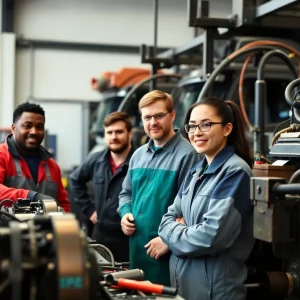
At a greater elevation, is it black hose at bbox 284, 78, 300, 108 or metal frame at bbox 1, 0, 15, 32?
metal frame at bbox 1, 0, 15, 32

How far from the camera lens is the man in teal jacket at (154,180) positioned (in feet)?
8.21

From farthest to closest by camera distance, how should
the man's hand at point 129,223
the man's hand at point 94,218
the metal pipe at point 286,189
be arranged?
the man's hand at point 94,218, the man's hand at point 129,223, the metal pipe at point 286,189

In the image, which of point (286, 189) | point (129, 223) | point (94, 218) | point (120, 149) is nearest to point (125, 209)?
point (129, 223)

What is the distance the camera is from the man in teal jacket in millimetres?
2504

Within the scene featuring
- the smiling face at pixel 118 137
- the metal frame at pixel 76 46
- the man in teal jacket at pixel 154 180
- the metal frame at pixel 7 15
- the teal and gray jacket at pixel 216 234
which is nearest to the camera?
the teal and gray jacket at pixel 216 234

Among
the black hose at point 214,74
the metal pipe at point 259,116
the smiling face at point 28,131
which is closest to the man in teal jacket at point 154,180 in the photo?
the smiling face at point 28,131

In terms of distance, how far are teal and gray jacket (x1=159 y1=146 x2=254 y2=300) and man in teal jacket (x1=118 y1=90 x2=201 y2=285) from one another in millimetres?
411

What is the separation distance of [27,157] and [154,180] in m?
0.63

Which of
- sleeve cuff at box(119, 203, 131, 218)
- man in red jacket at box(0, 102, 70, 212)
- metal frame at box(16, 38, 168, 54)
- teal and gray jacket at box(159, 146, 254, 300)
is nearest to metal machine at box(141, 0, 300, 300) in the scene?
teal and gray jacket at box(159, 146, 254, 300)

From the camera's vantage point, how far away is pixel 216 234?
1901mm

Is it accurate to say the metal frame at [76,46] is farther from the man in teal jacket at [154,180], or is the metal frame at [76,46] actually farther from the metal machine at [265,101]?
the man in teal jacket at [154,180]

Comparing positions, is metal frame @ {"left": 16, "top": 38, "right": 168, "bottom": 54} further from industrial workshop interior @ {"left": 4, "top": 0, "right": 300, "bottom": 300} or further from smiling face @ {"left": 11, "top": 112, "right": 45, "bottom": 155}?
smiling face @ {"left": 11, "top": 112, "right": 45, "bottom": 155}

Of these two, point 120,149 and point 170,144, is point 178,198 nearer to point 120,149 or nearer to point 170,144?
point 170,144

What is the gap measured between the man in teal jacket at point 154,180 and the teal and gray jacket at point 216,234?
1.35ft
